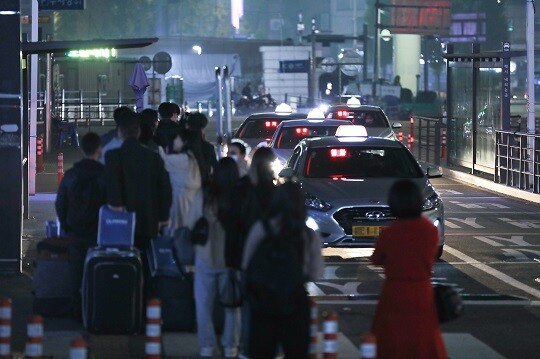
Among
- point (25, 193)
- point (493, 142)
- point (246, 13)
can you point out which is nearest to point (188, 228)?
point (25, 193)

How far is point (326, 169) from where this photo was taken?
18.4 m

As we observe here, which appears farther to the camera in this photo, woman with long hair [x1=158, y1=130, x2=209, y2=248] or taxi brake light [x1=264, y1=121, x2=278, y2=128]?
taxi brake light [x1=264, y1=121, x2=278, y2=128]

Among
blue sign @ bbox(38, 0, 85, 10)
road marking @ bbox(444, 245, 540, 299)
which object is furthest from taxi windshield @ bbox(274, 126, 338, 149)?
road marking @ bbox(444, 245, 540, 299)

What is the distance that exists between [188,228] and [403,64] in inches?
3100

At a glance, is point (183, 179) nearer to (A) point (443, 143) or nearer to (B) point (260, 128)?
(B) point (260, 128)

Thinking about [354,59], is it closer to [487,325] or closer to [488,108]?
[488,108]

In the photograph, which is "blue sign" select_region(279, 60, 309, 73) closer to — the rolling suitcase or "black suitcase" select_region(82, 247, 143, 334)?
the rolling suitcase

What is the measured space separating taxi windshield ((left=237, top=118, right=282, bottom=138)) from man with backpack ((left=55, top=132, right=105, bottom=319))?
1639 centimetres

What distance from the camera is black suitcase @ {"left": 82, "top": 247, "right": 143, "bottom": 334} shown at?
11.3 meters

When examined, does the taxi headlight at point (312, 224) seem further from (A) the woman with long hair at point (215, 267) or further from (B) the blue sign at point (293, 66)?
(B) the blue sign at point (293, 66)

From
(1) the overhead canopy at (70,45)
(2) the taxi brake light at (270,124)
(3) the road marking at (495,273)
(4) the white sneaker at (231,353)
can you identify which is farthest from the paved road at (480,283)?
(2) the taxi brake light at (270,124)

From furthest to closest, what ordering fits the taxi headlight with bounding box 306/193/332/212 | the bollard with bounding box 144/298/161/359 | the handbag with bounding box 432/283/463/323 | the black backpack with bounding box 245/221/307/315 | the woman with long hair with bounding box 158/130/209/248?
the taxi headlight with bounding box 306/193/332/212 < the woman with long hair with bounding box 158/130/209/248 < the bollard with bounding box 144/298/161/359 < the handbag with bounding box 432/283/463/323 < the black backpack with bounding box 245/221/307/315

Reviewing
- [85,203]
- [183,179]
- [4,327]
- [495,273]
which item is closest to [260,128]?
[495,273]

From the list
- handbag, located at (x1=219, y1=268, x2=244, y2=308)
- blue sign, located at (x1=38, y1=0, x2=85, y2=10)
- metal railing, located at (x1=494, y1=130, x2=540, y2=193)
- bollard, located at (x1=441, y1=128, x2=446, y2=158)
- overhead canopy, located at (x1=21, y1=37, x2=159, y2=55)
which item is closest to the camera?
handbag, located at (x1=219, y1=268, x2=244, y2=308)
